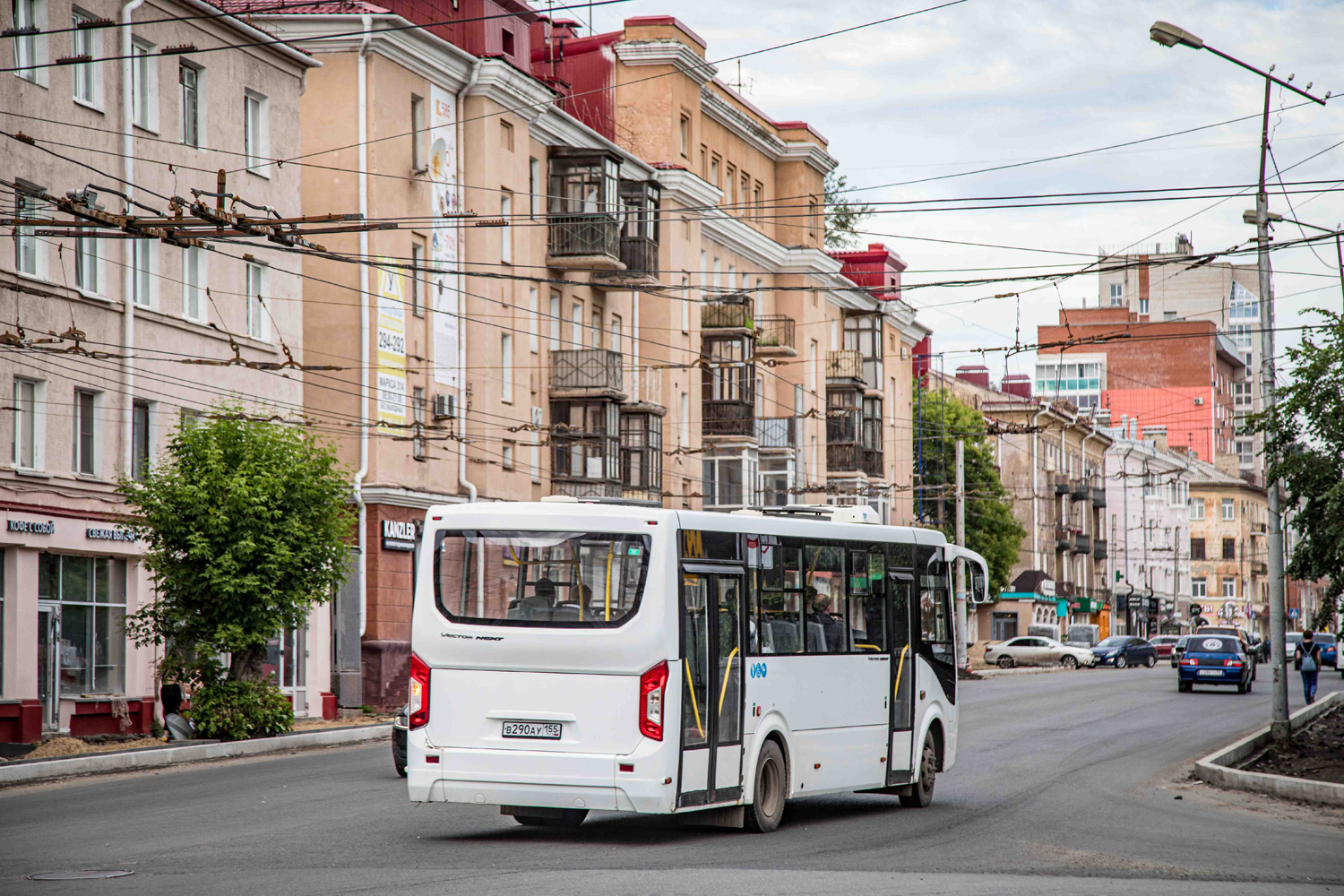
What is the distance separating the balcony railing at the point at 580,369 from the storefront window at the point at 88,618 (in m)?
17.3

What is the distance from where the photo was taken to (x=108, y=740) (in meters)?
31.0

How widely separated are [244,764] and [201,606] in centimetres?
439

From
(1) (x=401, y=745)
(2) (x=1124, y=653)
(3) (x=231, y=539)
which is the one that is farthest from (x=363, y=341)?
(2) (x=1124, y=653)

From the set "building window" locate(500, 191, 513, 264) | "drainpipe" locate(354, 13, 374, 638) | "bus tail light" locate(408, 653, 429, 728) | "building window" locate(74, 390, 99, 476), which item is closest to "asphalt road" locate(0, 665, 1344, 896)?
"bus tail light" locate(408, 653, 429, 728)

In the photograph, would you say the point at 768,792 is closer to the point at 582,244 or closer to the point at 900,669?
the point at 900,669

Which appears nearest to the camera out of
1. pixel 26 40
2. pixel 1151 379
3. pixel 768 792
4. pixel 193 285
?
pixel 768 792

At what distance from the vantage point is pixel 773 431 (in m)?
65.0

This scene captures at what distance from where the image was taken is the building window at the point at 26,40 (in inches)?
1185

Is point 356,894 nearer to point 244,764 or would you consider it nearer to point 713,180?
point 244,764

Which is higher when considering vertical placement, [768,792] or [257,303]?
[257,303]

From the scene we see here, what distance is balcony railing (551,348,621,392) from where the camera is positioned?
48.7 metres

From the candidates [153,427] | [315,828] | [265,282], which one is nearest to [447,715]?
[315,828]

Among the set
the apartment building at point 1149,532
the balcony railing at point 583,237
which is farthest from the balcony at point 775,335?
the apartment building at point 1149,532

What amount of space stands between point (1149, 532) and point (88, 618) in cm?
9714
